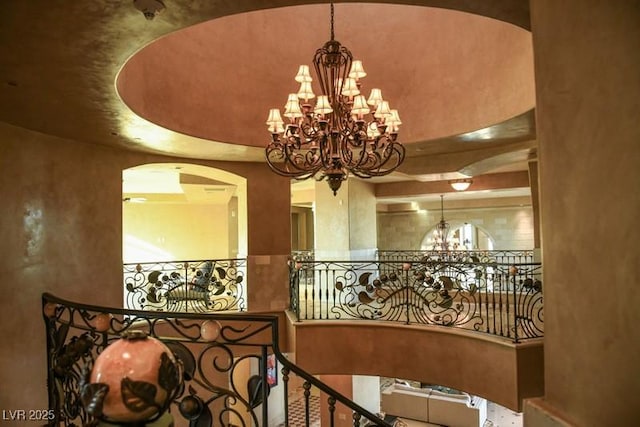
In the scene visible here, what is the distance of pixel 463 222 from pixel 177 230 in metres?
10.5

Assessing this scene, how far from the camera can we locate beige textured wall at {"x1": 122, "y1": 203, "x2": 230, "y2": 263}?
1366 centimetres

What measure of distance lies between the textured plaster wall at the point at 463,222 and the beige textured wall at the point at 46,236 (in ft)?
35.6

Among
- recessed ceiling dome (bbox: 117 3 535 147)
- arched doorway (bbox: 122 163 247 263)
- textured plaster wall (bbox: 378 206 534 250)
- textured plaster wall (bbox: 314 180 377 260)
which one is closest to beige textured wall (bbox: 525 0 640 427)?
recessed ceiling dome (bbox: 117 3 535 147)

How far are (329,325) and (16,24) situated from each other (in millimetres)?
5666

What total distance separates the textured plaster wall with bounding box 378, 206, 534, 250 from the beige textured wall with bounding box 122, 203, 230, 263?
22.6 ft

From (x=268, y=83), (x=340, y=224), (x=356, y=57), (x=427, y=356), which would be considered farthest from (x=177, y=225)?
(x=427, y=356)

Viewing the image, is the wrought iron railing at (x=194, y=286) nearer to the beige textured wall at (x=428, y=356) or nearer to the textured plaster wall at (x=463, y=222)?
the beige textured wall at (x=428, y=356)

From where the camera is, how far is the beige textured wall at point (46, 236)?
16.1ft

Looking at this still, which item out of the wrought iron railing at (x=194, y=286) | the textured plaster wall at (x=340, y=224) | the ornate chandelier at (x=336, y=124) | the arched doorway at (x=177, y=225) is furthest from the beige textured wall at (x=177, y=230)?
the ornate chandelier at (x=336, y=124)

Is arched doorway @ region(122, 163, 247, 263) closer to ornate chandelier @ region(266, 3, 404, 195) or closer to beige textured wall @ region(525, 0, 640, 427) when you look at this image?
ornate chandelier @ region(266, 3, 404, 195)

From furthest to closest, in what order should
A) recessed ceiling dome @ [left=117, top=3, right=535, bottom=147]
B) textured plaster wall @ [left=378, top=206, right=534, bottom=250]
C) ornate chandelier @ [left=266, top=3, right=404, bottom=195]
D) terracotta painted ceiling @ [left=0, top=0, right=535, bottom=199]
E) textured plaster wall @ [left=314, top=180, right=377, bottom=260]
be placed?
textured plaster wall @ [left=378, top=206, right=534, bottom=250]
textured plaster wall @ [left=314, top=180, right=377, bottom=260]
recessed ceiling dome @ [left=117, top=3, right=535, bottom=147]
ornate chandelier @ [left=266, top=3, right=404, bottom=195]
terracotta painted ceiling @ [left=0, top=0, right=535, bottom=199]

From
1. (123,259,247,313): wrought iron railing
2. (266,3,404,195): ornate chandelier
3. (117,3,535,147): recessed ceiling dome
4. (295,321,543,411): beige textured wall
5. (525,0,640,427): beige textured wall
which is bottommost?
(295,321,543,411): beige textured wall

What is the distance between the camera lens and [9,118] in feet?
15.9

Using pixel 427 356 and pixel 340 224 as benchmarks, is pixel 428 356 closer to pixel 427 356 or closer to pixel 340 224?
pixel 427 356
